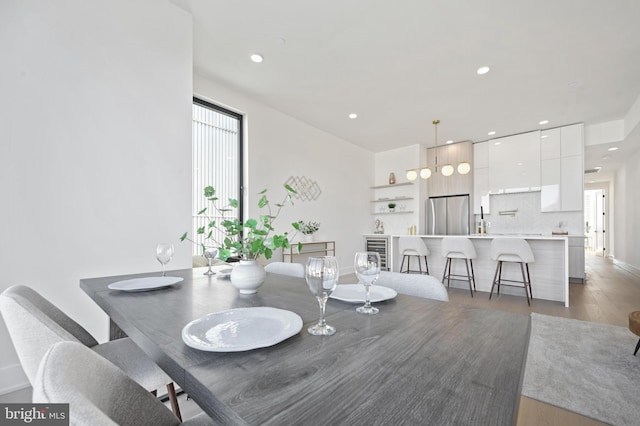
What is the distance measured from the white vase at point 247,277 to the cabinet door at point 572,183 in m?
6.16

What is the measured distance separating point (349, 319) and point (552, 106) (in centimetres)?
536

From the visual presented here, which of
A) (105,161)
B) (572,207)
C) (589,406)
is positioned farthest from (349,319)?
(572,207)

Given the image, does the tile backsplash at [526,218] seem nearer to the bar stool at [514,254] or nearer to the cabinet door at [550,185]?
the cabinet door at [550,185]

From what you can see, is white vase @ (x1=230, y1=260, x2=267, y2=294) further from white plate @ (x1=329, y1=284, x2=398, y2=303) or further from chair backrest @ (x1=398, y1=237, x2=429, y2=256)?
chair backrest @ (x1=398, y1=237, x2=429, y2=256)

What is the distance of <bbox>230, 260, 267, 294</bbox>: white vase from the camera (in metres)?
1.08

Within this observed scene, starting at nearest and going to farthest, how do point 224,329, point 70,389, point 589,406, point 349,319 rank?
point 70,389 → point 224,329 → point 349,319 → point 589,406

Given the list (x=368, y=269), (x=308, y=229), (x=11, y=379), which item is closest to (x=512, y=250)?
(x=308, y=229)

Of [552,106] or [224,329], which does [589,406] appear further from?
[552,106]

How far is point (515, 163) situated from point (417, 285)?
18.7 ft

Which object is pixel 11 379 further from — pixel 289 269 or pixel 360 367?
pixel 360 367

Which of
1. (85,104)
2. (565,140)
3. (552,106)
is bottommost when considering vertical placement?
(85,104)

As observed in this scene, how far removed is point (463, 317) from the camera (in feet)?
2.74

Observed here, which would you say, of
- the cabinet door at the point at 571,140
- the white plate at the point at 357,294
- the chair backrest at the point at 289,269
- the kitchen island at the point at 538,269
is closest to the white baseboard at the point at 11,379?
the chair backrest at the point at 289,269

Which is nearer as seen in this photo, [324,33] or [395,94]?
[324,33]
